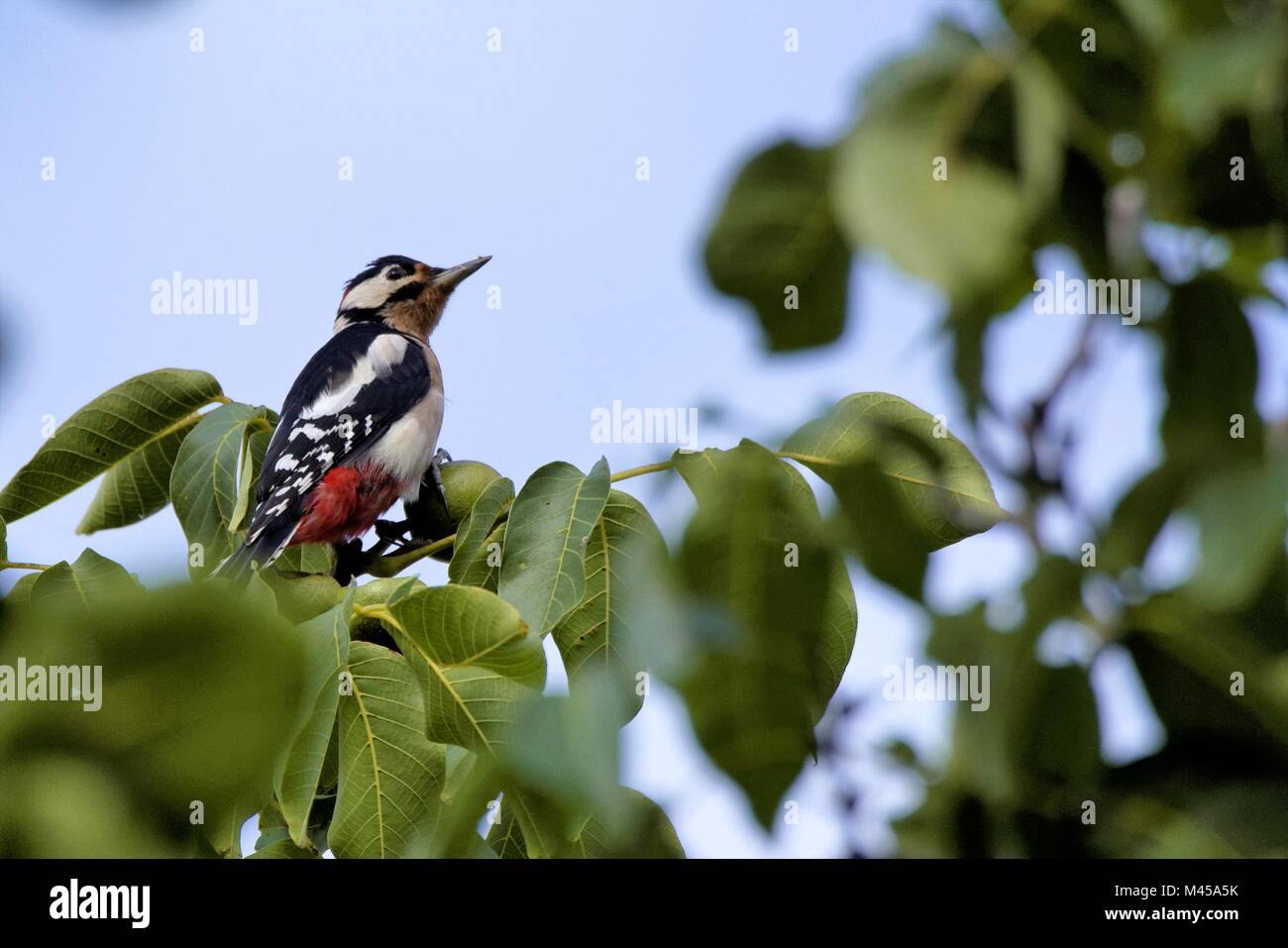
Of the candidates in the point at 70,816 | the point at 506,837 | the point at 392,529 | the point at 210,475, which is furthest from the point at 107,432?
the point at 70,816

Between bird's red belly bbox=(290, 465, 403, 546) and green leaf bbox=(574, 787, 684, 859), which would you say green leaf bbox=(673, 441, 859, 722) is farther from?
bird's red belly bbox=(290, 465, 403, 546)

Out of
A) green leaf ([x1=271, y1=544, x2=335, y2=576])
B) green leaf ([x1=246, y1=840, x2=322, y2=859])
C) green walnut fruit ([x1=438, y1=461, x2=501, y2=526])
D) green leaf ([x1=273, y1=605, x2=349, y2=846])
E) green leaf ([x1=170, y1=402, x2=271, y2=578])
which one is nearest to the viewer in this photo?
green leaf ([x1=273, y1=605, x2=349, y2=846])

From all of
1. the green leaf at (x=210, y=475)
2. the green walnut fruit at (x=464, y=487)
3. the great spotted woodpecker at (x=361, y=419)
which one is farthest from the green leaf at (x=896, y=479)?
the great spotted woodpecker at (x=361, y=419)

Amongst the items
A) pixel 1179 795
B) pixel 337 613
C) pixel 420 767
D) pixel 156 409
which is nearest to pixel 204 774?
pixel 1179 795

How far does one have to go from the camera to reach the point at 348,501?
4.13 meters

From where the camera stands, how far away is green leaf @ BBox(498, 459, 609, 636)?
1646 mm

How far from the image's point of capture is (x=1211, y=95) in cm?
42

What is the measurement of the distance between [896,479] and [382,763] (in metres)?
0.82

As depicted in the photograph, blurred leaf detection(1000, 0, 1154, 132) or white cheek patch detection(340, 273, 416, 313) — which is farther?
white cheek patch detection(340, 273, 416, 313)

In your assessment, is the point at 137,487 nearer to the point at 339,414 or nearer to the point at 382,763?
the point at 382,763

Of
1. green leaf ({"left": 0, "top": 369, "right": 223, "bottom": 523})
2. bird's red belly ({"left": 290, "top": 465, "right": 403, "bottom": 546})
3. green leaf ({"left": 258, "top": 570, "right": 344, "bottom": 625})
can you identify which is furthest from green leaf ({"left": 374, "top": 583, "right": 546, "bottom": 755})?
bird's red belly ({"left": 290, "top": 465, "right": 403, "bottom": 546})

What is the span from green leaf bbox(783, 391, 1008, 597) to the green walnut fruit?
111cm

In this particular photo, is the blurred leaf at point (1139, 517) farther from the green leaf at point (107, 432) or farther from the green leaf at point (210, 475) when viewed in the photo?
the green leaf at point (107, 432)

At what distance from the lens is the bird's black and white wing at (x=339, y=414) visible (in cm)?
391
